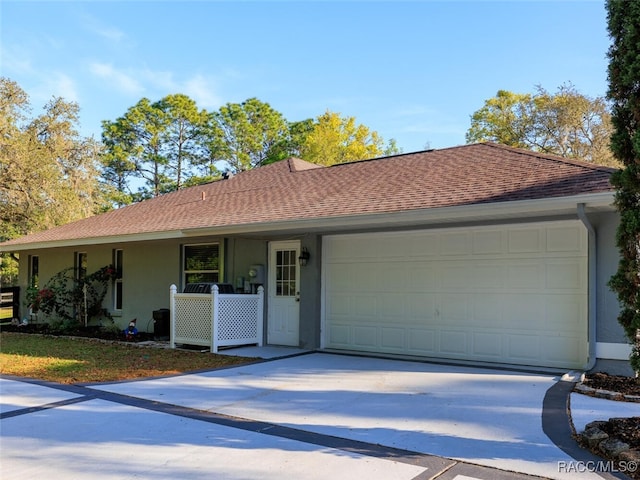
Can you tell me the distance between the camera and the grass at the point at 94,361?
7688mm

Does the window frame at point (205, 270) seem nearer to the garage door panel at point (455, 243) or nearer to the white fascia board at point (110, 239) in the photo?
the white fascia board at point (110, 239)

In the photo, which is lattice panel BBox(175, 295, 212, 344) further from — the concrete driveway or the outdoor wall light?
the concrete driveway

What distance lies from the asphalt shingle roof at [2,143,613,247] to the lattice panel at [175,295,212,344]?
158 cm

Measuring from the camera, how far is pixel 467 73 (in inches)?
608

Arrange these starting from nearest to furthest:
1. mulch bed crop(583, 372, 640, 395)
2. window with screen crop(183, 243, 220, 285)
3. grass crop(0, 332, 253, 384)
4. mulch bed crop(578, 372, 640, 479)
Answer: mulch bed crop(578, 372, 640, 479), mulch bed crop(583, 372, 640, 395), grass crop(0, 332, 253, 384), window with screen crop(183, 243, 220, 285)

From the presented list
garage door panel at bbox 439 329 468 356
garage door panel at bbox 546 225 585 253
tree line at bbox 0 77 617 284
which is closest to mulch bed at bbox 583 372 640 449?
garage door panel at bbox 546 225 585 253

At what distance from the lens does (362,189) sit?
10.3 m

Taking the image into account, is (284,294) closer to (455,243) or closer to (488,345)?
(455,243)

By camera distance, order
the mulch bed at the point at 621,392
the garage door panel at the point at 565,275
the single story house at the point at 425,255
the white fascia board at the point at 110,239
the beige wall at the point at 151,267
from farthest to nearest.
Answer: the beige wall at the point at 151,267 < the white fascia board at the point at 110,239 < the garage door panel at the point at 565,275 < the single story house at the point at 425,255 < the mulch bed at the point at 621,392

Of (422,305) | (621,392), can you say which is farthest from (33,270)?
(621,392)

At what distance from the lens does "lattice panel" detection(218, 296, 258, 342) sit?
10.0 metres

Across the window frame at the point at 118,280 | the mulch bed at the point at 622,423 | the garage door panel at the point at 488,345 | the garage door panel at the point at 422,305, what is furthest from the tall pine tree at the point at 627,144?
the window frame at the point at 118,280

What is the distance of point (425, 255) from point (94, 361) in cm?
614

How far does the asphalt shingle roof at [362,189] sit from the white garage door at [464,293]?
74cm
